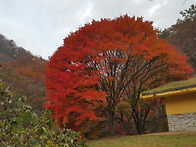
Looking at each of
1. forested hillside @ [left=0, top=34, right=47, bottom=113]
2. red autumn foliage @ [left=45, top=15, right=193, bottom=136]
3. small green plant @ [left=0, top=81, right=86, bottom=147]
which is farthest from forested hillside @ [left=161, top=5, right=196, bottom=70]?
small green plant @ [left=0, top=81, right=86, bottom=147]

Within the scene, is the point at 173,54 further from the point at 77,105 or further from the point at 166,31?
the point at 166,31

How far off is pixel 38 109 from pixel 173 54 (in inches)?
564

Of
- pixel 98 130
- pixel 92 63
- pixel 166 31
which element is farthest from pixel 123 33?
pixel 166 31

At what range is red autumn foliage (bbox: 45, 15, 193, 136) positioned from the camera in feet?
38.1

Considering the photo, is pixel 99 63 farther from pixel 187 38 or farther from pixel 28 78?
pixel 28 78

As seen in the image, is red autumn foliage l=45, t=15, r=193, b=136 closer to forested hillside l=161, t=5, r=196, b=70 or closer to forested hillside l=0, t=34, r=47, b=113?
forested hillside l=0, t=34, r=47, b=113

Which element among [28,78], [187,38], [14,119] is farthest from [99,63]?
[28,78]

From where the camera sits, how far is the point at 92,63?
1274 centimetres

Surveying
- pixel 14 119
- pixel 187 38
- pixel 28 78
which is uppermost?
pixel 187 38

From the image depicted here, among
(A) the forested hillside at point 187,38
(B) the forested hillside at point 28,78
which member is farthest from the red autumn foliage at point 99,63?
(A) the forested hillside at point 187,38

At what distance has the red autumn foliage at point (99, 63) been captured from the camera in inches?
457

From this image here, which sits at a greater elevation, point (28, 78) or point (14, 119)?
point (28, 78)

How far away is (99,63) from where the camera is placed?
41.4 feet

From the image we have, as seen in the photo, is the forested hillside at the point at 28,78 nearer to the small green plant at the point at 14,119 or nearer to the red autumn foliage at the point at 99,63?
the red autumn foliage at the point at 99,63
